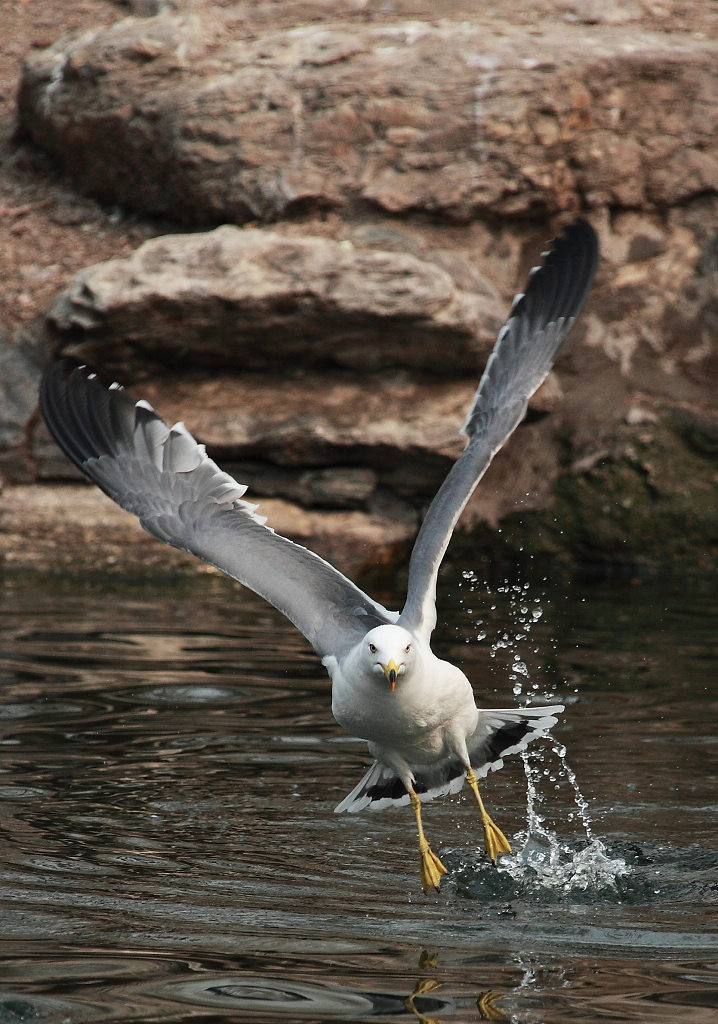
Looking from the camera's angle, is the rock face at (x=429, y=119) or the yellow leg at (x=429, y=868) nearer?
the yellow leg at (x=429, y=868)

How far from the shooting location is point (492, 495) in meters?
10.5

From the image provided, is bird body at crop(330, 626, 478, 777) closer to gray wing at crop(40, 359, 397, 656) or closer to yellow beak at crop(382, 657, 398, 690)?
yellow beak at crop(382, 657, 398, 690)

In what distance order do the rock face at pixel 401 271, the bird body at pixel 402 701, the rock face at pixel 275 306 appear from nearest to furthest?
the bird body at pixel 402 701 < the rock face at pixel 275 306 < the rock face at pixel 401 271

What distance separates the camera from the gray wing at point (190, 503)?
5.05 metres

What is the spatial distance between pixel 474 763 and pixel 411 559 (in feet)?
2.96

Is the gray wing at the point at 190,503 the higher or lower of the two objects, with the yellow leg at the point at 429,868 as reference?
higher

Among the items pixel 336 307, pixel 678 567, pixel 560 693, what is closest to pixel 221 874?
pixel 560 693

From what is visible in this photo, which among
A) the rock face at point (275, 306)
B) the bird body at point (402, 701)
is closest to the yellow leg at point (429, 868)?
the bird body at point (402, 701)

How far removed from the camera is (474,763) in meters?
5.19

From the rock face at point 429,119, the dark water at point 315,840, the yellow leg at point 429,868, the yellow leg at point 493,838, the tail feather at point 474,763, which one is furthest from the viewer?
the rock face at point 429,119

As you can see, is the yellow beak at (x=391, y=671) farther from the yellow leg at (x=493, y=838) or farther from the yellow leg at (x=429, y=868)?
the yellow leg at (x=493, y=838)

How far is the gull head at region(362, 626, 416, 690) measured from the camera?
167 inches

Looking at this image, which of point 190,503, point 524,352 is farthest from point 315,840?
point 524,352

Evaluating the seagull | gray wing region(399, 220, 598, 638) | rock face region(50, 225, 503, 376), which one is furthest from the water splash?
rock face region(50, 225, 503, 376)
